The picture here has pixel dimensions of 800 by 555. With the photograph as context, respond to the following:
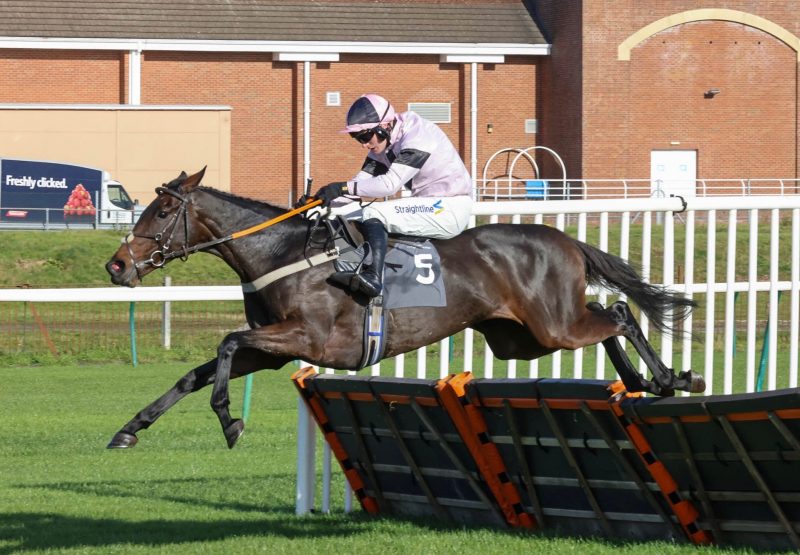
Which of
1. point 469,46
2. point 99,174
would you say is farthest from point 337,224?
point 469,46

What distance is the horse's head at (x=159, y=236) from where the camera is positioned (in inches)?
324

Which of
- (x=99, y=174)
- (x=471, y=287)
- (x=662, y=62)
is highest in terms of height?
(x=662, y=62)

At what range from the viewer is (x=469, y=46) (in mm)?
41781

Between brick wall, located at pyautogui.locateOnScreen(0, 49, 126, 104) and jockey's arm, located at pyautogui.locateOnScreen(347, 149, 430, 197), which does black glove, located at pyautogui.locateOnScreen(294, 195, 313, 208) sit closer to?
jockey's arm, located at pyautogui.locateOnScreen(347, 149, 430, 197)

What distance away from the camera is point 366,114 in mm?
8555

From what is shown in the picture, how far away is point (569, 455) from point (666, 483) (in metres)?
0.63

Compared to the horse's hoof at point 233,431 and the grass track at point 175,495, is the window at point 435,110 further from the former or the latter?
the horse's hoof at point 233,431

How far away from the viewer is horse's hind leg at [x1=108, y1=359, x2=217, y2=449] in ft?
25.8

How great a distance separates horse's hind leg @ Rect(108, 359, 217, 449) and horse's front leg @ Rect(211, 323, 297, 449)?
7.6 inches

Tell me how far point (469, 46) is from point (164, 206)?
112 feet

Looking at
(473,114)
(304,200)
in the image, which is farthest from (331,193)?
(473,114)

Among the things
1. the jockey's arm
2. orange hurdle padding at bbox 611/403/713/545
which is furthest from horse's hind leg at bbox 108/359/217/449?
orange hurdle padding at bbox 611/403/713/545

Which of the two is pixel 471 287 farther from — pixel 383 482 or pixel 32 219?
pixel 32 219

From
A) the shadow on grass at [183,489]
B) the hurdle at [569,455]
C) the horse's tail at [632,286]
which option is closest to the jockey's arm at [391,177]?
the hurdle at [569,455]
